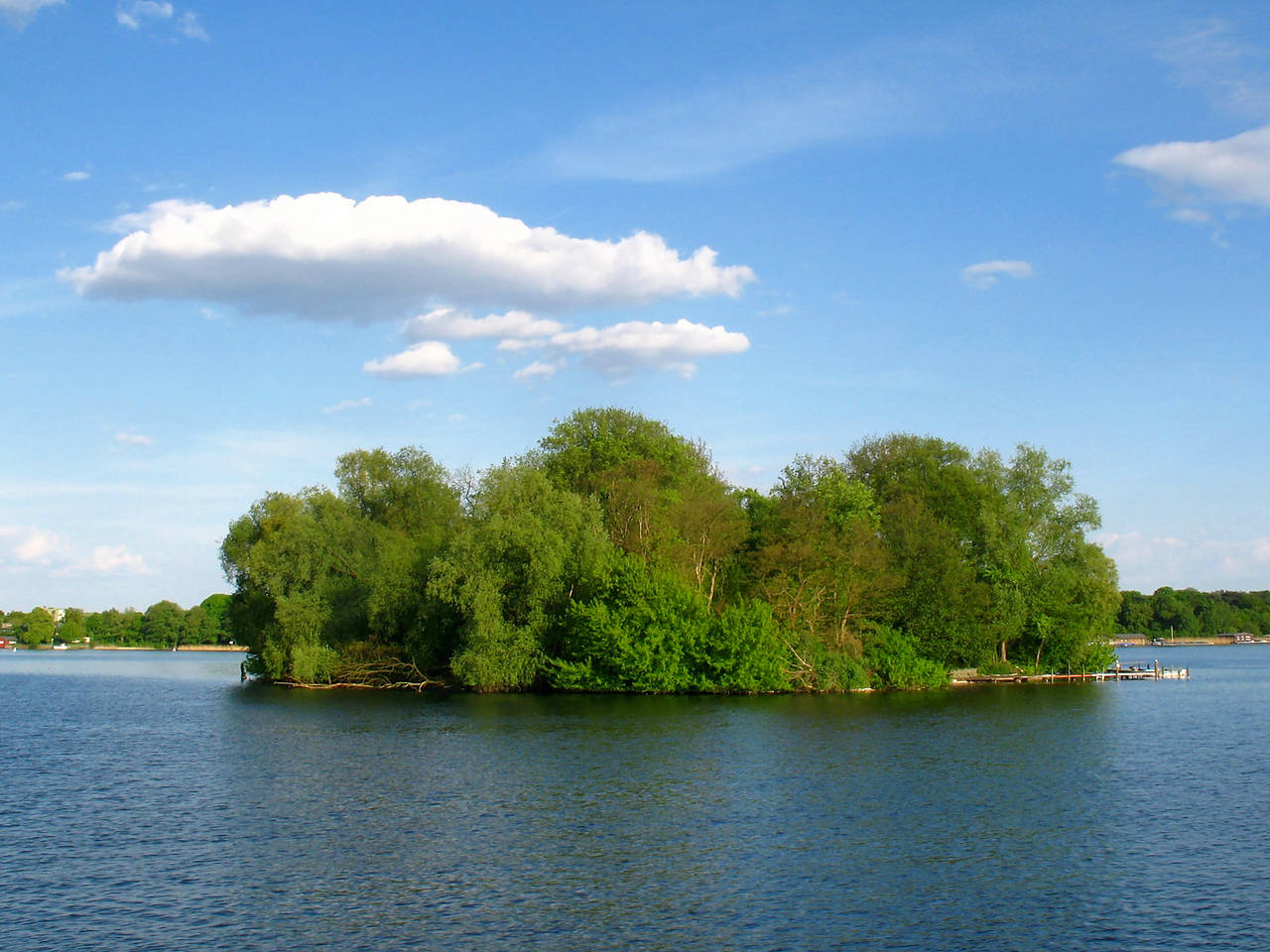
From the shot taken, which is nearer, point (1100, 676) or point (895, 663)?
point (895, 663)

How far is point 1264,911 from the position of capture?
19.5 metres

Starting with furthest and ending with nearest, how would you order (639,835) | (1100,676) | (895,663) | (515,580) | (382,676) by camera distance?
A: (1100,676) < (382,676) < (895,663) < (515,580) < (639,835)

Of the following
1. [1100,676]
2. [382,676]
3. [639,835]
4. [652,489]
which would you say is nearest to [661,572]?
[652,489]

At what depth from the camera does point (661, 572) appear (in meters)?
65.8

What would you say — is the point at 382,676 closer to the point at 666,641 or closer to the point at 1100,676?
the point at 666,641

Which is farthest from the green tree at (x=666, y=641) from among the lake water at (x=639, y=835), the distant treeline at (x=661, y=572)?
the lake water at (x=639, y=835)

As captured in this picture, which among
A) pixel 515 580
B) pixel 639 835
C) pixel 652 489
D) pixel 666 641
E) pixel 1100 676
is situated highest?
pixel 652 489

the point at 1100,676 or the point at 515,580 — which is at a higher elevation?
the point at 515,580

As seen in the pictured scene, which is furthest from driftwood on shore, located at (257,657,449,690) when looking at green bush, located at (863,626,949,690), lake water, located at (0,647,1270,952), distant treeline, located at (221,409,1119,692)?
green bush, located at (863,626,949,690)

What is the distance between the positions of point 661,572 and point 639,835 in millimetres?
40170

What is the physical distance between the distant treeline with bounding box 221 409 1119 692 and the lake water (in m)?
15.9

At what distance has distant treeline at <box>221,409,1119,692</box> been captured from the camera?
65438mm

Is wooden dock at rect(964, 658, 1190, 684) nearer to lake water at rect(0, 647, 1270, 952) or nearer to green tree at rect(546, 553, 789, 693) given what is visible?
green tree at rect(546, 553, 789, 693)

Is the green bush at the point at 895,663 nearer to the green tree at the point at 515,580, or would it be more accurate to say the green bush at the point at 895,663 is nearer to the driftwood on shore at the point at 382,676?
the green tree at the point at 515,580
